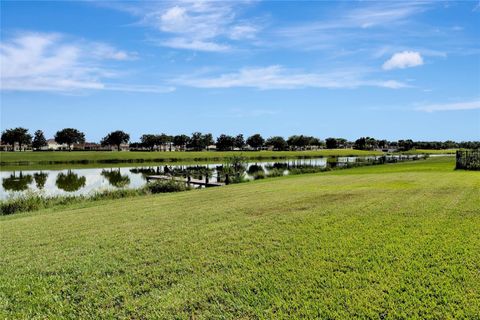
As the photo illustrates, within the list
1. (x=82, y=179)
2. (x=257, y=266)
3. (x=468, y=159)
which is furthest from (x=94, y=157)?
(x=257, y=266)

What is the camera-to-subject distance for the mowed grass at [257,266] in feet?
17.9

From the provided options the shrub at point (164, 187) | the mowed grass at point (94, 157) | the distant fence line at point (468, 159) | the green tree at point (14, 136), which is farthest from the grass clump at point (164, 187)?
the green tree at point (14, 136)

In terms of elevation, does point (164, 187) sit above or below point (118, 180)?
above

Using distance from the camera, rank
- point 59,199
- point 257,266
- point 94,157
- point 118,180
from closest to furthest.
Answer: point 257,266
point 59,199
point 118,180
point 94,157

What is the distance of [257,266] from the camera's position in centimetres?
677

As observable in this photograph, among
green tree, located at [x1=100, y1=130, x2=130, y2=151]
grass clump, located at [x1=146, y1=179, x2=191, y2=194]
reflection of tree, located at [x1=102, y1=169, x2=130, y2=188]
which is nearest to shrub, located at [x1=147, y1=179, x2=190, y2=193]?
grass clump, located at [x1=146, y1=179, x2=191, y2=194]

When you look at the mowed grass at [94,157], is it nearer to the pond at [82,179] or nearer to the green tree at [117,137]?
the pond at [82,179]

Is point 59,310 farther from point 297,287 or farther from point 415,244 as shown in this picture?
point 415,244

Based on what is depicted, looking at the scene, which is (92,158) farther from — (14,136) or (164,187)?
(164,187)

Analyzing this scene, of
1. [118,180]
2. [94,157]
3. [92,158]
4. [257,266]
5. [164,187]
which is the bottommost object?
[118,180]

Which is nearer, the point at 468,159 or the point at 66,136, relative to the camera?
the point at 468,159

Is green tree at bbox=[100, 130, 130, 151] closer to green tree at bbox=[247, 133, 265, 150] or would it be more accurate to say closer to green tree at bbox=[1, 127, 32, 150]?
green tree at bbox=[1, 127, 32, 150]

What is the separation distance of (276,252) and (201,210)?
223 inches

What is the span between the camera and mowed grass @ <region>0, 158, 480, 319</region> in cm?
547
